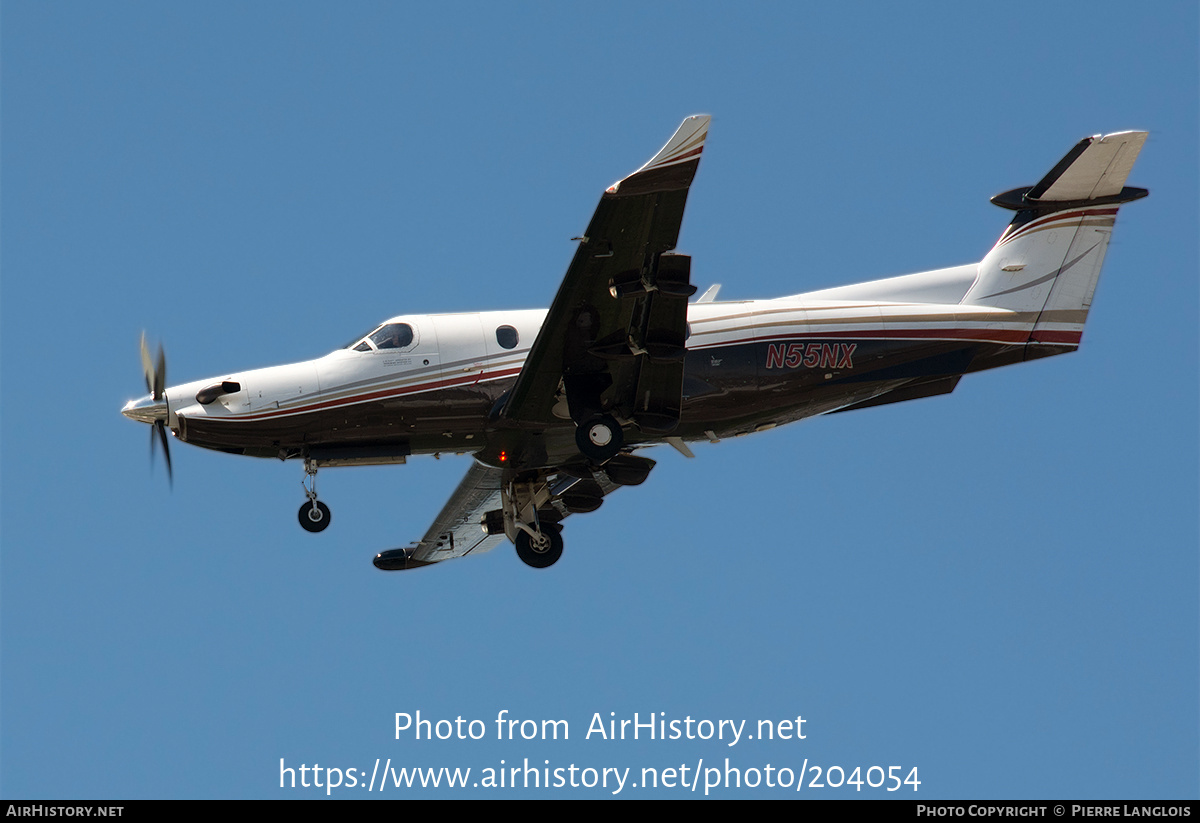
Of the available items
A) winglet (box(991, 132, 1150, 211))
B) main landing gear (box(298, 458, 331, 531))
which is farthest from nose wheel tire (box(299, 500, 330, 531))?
winglet (box(991, 132, 1150, 211))

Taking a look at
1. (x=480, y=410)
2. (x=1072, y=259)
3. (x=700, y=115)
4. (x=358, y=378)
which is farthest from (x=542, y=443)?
(x=1072, y=259)

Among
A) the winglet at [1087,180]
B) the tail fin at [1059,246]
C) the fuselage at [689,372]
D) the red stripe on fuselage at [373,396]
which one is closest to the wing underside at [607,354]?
the fuselage at [689,372]

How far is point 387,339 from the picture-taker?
25.1 m

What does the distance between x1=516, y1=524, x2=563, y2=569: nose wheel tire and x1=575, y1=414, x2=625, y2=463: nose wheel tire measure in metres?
3.54

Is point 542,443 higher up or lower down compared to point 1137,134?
lower down

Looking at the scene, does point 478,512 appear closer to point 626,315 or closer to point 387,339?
point 387,339

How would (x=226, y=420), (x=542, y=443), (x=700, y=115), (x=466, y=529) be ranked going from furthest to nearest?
(x=466, y=529), (x=542, y=443), (x=226, y=420), (x=700, y=115)

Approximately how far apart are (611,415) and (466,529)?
717 cm

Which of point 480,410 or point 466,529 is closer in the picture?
point 480,410

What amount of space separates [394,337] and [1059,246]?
39.7 ft

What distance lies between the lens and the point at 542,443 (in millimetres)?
26047

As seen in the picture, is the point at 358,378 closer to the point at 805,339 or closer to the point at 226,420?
the point at 226,420

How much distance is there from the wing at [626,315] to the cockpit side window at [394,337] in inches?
79.1

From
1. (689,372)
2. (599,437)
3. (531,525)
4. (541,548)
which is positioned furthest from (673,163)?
(541,548)
